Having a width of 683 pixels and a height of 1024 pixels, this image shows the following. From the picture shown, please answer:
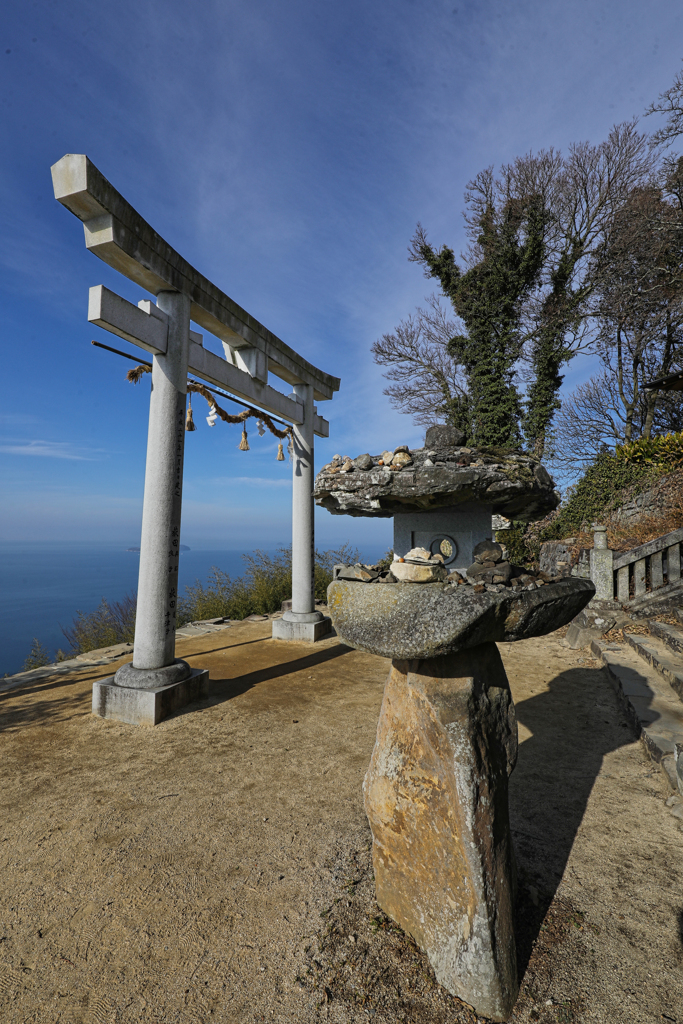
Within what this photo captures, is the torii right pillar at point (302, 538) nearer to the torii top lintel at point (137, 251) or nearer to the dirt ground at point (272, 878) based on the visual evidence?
the torii top lintel at point (137, 251)

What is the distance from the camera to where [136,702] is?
14.0 feet

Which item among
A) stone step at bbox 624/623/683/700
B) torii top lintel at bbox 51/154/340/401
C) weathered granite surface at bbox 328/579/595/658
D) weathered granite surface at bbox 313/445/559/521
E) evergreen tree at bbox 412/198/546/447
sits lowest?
stone step at bbox 624/623/683/700

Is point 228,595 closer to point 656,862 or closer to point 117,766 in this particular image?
point 117,766

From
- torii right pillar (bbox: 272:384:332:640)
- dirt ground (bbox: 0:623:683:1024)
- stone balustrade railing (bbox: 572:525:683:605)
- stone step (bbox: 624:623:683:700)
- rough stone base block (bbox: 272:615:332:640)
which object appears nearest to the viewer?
dirt ground (bbox: 0:623:683:1024)

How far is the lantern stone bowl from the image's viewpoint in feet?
5.72

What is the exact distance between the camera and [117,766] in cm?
349

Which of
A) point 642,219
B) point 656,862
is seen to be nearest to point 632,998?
point 656,862

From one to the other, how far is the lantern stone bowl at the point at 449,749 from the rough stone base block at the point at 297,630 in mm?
5195

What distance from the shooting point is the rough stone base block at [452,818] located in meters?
1.75

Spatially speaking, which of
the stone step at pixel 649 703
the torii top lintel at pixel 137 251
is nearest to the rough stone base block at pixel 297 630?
the stone step at pixel 649 703

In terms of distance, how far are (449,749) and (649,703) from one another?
362 centimetres

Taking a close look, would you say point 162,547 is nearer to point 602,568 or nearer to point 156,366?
point 156,366

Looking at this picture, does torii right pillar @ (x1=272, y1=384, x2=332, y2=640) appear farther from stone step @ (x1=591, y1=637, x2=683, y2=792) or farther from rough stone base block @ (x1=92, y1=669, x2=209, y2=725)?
stone step @ (x1=591, y1=637, x2=683, y2=792)

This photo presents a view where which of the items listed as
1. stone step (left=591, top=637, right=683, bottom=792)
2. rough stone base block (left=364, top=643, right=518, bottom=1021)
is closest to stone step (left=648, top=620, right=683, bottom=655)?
stone step (left=591, top=637, right=683, bottom=792)
